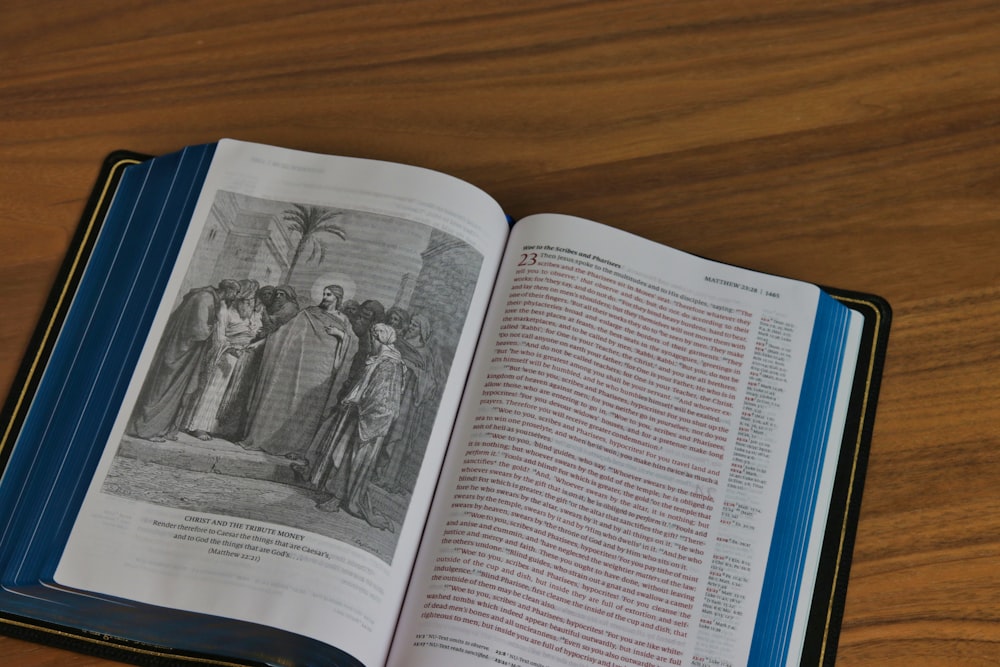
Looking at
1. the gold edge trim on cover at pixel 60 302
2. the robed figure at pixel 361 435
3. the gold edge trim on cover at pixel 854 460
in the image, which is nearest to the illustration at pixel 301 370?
the robed figure at pixel 361 435

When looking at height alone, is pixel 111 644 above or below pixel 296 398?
below

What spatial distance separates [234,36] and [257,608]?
521 mm

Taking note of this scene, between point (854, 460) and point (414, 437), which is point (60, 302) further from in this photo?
point (854, 460)

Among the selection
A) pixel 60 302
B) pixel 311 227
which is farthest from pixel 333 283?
pixel 60 302

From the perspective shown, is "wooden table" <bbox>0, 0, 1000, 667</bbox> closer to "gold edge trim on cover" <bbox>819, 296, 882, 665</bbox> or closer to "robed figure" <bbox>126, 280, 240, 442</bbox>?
"gold edge trim on cover" <bbox>819, 296, 882, 665</bbox>

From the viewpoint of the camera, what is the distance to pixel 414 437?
28.2 inches

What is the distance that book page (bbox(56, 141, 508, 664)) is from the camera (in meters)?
0.66

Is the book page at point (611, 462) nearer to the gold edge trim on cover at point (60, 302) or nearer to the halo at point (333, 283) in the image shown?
the halo at point (333, 283)

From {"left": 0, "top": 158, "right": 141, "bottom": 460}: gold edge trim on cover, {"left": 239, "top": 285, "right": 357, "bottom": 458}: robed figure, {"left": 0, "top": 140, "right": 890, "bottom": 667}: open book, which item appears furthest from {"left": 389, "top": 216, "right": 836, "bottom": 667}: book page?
{"left": 0, "top": 158, "right": 141, "bottom": 460}: gold edge trim on cover

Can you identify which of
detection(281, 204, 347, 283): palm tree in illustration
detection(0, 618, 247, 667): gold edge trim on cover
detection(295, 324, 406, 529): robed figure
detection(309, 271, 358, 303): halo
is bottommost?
detection(0, 618, 247, 667): gold edge trim on cover

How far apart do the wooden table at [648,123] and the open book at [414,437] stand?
5 cm

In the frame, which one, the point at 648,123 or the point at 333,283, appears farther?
the point at 648,123

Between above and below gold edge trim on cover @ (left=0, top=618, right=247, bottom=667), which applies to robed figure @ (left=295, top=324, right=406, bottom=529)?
above

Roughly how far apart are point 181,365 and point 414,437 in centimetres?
18
